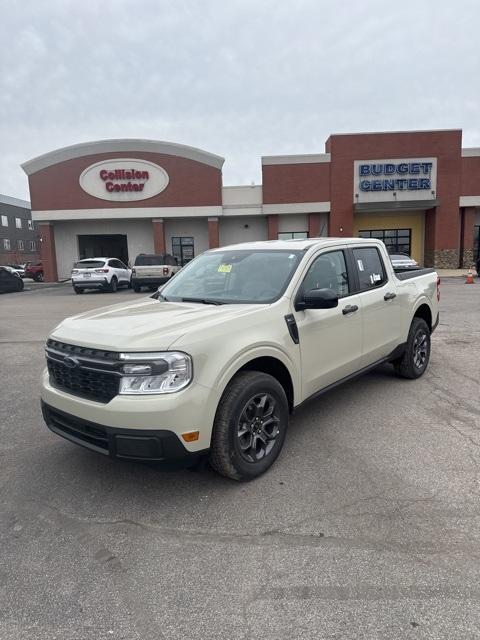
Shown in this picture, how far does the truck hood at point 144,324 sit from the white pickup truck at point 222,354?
0.01 m

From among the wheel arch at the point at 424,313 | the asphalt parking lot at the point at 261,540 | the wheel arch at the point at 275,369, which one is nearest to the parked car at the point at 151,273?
the wheel arch at the point at 424,313

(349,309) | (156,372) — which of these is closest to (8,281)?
(349,309)

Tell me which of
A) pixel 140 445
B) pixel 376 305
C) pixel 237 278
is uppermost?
pixel 237 278

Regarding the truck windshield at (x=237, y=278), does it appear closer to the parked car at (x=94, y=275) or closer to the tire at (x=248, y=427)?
the tire at (x=248, y=427)

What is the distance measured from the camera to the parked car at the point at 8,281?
24.0m

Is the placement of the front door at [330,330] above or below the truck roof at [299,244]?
below

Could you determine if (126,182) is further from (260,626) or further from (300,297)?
(260,626)

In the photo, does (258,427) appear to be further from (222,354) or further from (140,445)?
(140,445)

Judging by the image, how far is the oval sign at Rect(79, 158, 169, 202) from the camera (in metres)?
28.2

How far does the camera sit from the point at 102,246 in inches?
1347

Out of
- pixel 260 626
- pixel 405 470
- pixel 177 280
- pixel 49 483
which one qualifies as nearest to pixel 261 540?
pixel 260 626

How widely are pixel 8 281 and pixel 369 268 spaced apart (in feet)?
78.1

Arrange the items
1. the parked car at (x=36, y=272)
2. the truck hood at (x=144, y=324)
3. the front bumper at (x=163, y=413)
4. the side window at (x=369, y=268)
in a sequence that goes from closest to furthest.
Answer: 1. the front bumper at (x=163, y=413)
2. the truck hood at (x=144, y=324)
3. the side window at (x=369, y=268)
4. the parked car at (x=36, y=272)

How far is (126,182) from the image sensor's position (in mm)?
28359
